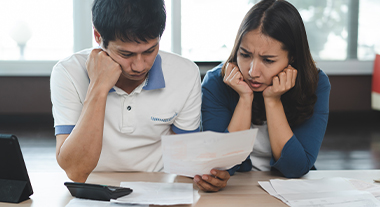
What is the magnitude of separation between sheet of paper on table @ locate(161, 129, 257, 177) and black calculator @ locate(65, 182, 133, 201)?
140 millimetres

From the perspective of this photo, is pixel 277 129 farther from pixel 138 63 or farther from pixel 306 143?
pixel 138 63

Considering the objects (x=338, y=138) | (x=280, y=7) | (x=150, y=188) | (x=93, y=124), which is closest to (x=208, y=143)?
(x=150, y=188)

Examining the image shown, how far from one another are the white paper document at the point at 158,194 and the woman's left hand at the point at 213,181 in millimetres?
Answer: 36

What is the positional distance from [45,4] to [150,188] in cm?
409

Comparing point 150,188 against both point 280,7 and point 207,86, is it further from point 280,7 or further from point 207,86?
point 280,7

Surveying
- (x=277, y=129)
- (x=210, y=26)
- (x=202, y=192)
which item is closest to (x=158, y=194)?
(x=202, y=192)

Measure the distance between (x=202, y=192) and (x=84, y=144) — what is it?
1.28 ft

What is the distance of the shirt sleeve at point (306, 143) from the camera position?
1.18m

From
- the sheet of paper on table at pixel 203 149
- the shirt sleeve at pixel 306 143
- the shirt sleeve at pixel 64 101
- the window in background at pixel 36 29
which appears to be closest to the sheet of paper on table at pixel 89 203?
the sheet of paper on table at pixel 203 149

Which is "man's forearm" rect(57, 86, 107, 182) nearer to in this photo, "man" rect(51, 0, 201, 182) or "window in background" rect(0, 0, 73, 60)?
"man" rect(51, 0, 201, 182)

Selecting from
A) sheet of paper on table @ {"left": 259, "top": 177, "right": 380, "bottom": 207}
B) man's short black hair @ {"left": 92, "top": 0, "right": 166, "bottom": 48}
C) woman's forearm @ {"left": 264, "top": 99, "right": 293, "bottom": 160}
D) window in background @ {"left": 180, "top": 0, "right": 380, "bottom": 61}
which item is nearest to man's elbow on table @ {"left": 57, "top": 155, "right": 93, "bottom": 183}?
man's short black hair @ {"left": 92, "top": 0, "right": 166, "bottom": 48}

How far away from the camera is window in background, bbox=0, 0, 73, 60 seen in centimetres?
443

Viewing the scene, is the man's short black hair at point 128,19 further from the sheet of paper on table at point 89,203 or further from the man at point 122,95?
the sheet of paper on table at point 89,203

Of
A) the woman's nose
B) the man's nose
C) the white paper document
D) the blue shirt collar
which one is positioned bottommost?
the white paper document
